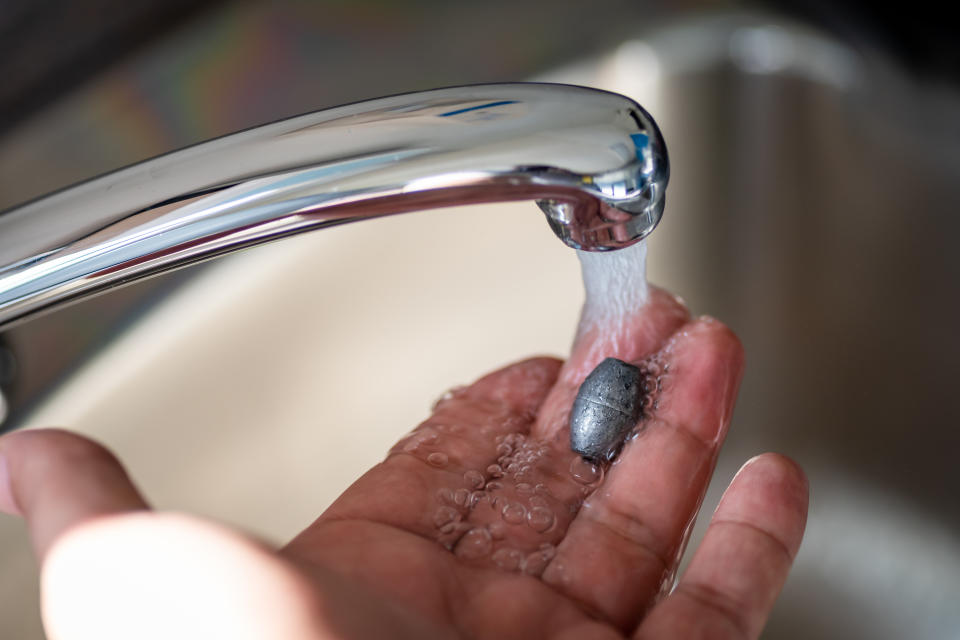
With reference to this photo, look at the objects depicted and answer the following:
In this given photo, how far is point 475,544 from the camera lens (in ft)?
1.32

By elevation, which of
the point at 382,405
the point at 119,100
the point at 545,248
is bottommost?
the point at 382,405

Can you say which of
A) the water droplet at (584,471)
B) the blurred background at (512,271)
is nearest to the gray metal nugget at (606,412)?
the water droplet at (584,471)

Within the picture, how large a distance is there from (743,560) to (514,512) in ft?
0.38

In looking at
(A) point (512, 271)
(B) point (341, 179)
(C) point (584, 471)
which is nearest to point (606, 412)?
(C) point (584, 471)

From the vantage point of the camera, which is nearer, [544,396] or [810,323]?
[544,396]

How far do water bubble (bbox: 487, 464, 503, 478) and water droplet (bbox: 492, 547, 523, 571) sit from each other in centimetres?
5

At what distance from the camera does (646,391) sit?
18.4 inches

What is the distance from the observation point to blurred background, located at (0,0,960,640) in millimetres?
590

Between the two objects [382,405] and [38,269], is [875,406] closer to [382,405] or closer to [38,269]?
[382,405]

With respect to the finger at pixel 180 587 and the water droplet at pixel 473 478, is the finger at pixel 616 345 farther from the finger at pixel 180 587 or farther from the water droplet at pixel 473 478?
the finger at pixel 180 587

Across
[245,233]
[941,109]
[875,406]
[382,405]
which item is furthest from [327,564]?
[941,109]

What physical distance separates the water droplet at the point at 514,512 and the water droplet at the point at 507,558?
0.02 metres

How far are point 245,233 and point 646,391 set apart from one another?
0.24 m

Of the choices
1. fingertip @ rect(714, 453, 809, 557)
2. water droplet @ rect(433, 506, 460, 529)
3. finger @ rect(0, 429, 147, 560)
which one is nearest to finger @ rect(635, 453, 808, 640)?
fingertip @ rect(714, 453, 809, 557)
